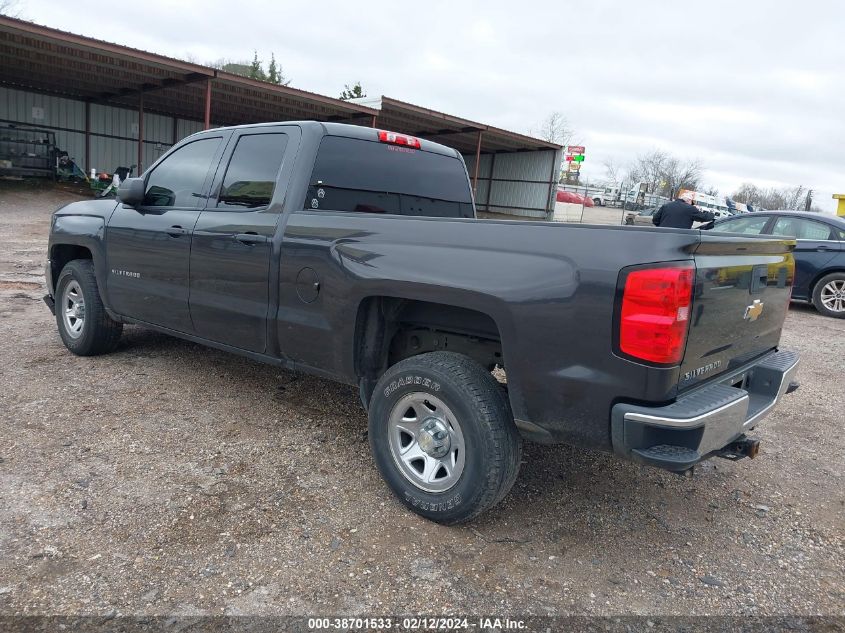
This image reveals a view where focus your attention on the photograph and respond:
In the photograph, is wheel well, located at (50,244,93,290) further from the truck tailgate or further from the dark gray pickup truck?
the truck tailgate

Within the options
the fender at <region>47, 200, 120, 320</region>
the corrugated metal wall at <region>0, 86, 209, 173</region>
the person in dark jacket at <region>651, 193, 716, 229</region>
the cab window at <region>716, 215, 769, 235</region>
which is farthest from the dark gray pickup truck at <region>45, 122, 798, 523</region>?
the corrugated metal wall at <region>0, 86, 209, 173</region>

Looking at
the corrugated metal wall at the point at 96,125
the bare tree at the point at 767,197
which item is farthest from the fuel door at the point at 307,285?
the bare tree at the point at 767,197

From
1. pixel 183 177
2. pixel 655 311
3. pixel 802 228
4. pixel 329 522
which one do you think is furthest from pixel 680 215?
pixel 329 522

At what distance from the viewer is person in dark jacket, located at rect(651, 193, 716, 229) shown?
9406mm

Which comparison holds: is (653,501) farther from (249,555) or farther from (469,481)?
(249,555)

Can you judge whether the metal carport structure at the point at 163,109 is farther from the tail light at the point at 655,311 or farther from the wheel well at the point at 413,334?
the tail light at the point at 655,311

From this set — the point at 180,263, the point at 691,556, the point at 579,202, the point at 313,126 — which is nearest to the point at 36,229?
the point at 180,263

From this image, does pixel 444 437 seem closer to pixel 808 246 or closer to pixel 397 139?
pixel 397 139

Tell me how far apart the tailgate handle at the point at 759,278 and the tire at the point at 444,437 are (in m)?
1.24

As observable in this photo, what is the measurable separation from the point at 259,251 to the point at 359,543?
68.4 inches

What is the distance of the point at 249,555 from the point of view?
259cm

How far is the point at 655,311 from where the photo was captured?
2.24m

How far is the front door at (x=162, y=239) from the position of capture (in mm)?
4121

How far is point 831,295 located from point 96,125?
88.1 ft
